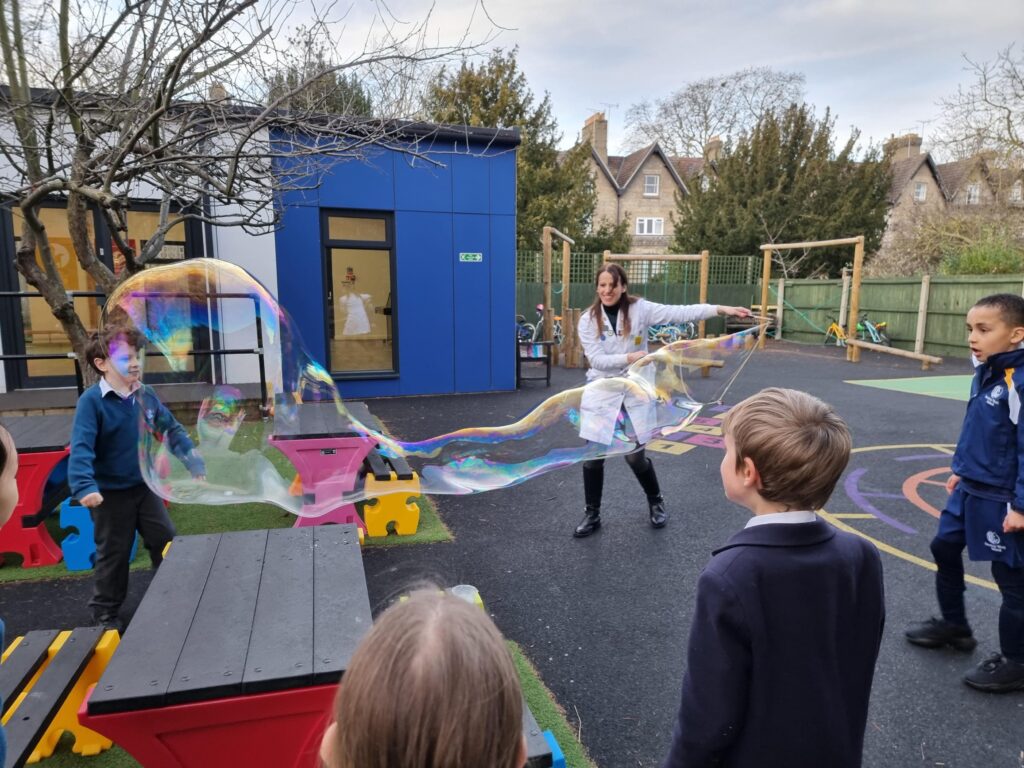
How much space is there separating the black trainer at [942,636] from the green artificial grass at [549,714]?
1951 millimetres

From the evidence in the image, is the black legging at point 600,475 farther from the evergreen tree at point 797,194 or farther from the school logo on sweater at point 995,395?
the evergreen tree at point 797,194

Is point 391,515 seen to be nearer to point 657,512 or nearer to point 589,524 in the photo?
point 589,524

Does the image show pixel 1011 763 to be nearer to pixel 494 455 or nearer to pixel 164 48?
pixel 494 455

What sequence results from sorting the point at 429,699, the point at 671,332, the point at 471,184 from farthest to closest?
1. the point at 671,332
2. the point at 471,184
3. the point at 429,699

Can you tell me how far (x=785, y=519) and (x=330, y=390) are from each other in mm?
3365

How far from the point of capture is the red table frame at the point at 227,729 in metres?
1.88

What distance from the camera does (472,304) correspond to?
10711mm

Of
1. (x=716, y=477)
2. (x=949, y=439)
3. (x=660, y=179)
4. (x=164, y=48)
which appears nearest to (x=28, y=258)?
(x=164, y=48)

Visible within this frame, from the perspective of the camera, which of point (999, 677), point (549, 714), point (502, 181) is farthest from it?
point (502, 181)

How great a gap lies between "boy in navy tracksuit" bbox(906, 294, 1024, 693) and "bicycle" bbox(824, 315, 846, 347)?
16102 millimetres

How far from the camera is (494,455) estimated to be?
12.0ft

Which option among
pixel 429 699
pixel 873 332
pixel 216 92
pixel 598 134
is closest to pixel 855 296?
pixel 873 332

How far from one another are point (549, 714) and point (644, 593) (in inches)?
50.6

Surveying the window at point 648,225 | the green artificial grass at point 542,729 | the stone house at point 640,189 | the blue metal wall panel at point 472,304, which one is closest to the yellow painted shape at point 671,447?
the blue metal wall panel at point 472,304
